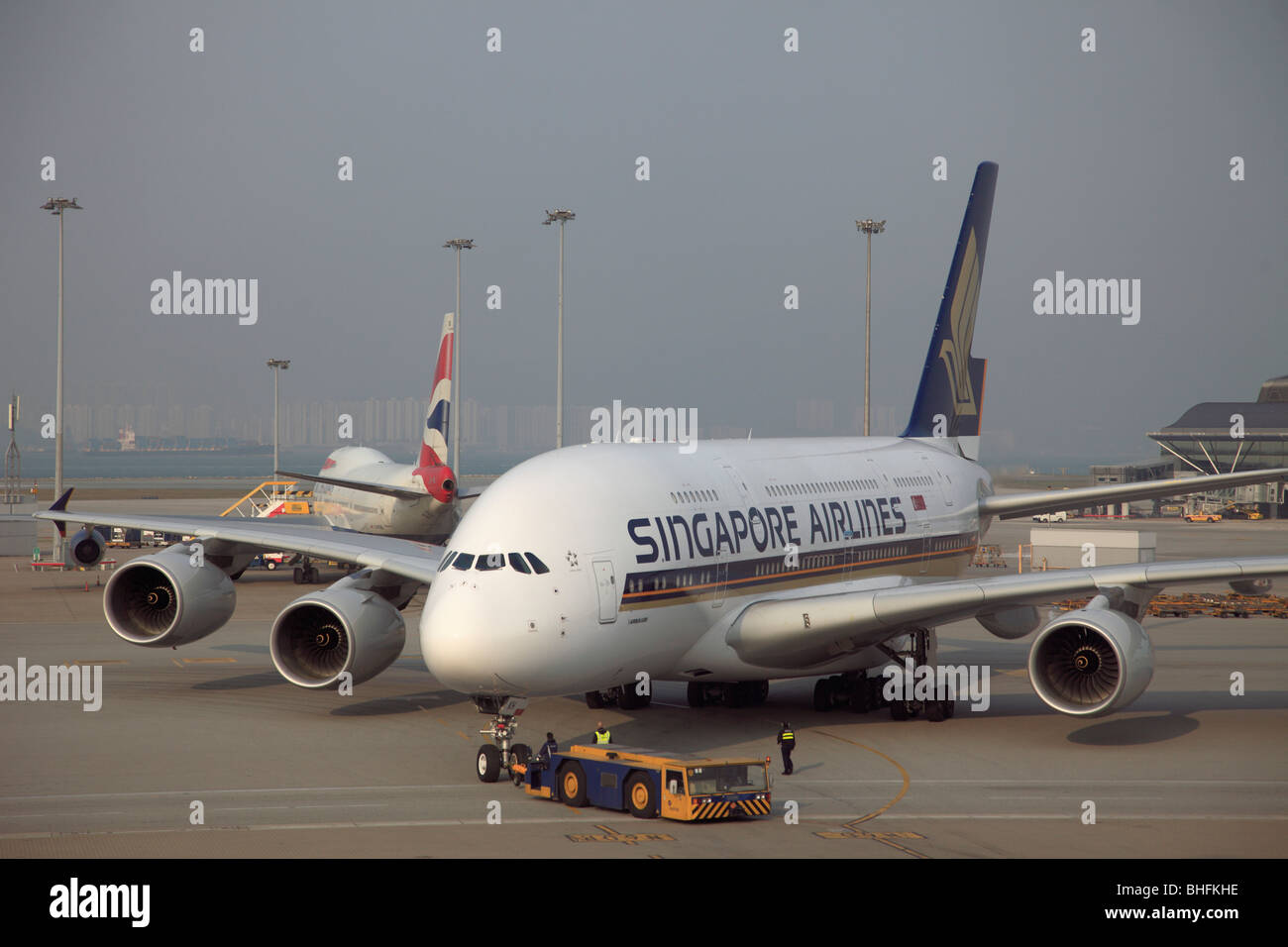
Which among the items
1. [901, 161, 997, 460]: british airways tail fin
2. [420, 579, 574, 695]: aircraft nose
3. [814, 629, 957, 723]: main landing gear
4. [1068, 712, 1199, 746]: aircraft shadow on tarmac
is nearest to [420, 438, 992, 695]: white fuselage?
[420, 579, 574, 695]: aircraft nose

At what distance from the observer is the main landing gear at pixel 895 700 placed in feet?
98.9

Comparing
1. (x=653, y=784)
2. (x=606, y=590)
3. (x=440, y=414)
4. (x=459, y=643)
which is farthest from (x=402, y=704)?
(x=440, y=414)

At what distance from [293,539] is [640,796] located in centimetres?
1353

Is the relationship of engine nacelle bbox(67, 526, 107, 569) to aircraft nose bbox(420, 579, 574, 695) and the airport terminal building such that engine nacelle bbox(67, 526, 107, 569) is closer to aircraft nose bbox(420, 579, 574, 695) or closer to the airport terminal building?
aircraft nose bbox(420, 579, 574, 695)

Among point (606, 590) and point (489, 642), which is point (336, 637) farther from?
point (489, 642)

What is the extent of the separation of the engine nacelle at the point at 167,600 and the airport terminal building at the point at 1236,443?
102 meters

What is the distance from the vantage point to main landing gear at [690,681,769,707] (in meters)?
31.3

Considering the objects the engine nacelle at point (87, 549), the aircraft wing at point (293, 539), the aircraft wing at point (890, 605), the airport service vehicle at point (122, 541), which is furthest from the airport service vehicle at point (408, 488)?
the aircraft wing at point (890, 605)

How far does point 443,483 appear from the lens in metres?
57.3

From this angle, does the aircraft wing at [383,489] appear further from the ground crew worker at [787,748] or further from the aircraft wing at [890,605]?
the ground crew worker at [787,748]

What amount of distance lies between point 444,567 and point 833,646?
862 cm
